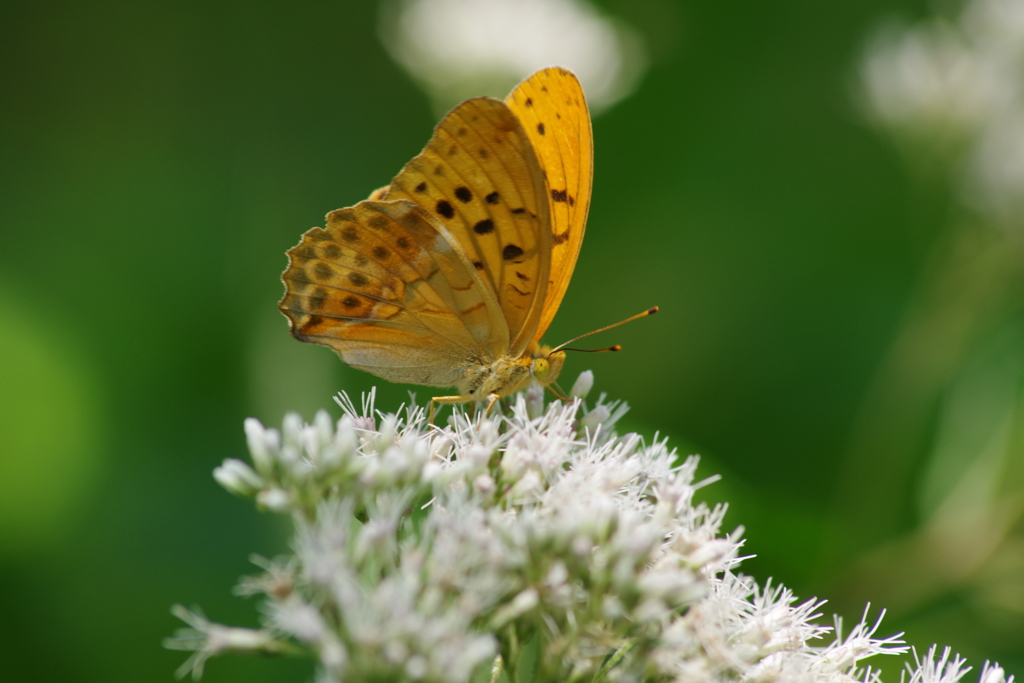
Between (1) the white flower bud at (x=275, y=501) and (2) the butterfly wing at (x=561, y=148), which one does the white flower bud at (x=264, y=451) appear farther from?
(2) the butterfly wing at (x=561, y=148)

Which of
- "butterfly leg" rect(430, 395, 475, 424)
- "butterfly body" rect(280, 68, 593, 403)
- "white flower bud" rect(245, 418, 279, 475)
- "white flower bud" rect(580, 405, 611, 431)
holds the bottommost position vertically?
"white flower bud" rect(245, 418, 279, 475)

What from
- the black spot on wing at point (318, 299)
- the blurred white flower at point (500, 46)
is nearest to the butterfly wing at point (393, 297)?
the black spot on wing at point (318, 299)

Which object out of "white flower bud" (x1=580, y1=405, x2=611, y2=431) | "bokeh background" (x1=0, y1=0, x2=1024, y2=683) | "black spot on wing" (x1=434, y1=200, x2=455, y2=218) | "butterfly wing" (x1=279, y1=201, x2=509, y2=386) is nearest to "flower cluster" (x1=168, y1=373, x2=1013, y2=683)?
"white flower bud" (x1=580, y1=405, x2=611, y2=431)

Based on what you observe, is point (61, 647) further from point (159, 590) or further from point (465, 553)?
point (465, 553)

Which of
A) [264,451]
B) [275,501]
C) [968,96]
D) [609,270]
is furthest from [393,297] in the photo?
[968,96]

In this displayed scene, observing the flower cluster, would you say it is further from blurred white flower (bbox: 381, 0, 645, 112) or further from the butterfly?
blurred white flower (bbox: 381, 0, 645, 112)
